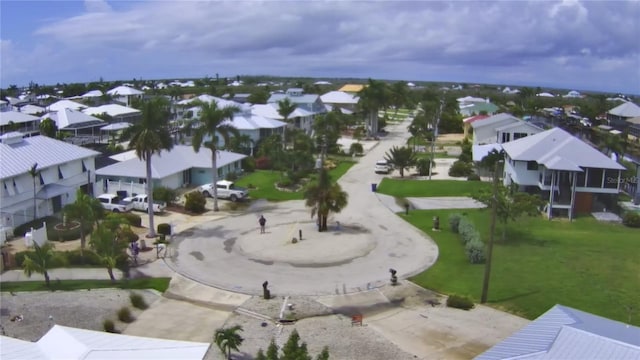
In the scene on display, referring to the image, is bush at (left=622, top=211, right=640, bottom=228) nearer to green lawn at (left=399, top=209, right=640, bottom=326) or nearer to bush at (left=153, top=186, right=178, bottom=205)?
green lawn at (left=399, top=209, right=640, bottom=326)

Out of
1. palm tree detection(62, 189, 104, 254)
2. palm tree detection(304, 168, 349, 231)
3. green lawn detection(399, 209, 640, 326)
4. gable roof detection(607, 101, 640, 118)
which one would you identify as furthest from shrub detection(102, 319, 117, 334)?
gable roof detection(607, 101, 640, 118)

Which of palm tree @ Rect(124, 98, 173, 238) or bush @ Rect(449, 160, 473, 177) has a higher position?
palm tree @ Rect(124, 98, 173, 238)

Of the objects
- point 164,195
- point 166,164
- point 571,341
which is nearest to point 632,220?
point 571,341

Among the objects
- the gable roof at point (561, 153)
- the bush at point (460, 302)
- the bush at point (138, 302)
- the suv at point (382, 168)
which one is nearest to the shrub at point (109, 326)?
the bush at point (138, 302)

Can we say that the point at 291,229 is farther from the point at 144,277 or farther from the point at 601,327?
the point at 601,327

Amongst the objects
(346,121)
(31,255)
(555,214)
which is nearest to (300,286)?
(31,255)

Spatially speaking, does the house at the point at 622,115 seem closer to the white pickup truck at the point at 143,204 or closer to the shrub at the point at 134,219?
the white pickup truck at the point at 143,204
